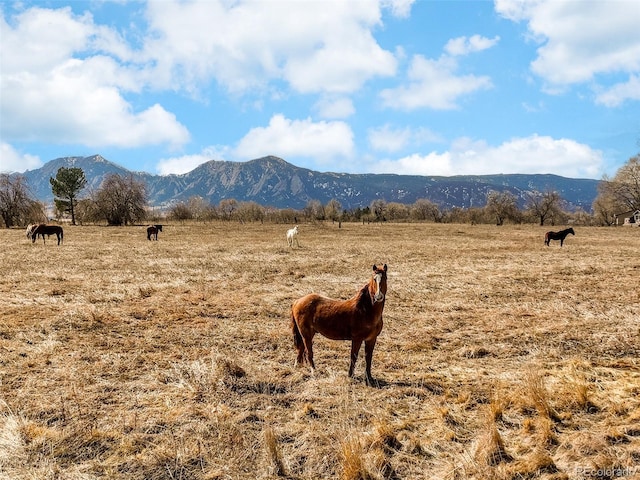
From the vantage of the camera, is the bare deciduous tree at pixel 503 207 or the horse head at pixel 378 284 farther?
the bare deciduous tree at pixel 503 207

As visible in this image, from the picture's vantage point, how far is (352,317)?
6543 millimetres

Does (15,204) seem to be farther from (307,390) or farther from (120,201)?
(307,390)

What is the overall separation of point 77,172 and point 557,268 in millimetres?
82853

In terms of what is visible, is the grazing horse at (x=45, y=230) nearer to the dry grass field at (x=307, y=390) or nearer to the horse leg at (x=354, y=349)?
the dry grass field at (x=307, y=390)

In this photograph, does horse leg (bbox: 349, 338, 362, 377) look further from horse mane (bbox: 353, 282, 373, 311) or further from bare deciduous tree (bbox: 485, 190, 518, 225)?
bare deciduous tree (bbox: 485, 190, 518, 225)

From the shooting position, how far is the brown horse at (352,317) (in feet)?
20.9

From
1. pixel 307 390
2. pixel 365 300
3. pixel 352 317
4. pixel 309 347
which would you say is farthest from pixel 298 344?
pixel 365 300

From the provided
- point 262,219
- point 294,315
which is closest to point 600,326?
point 294,315

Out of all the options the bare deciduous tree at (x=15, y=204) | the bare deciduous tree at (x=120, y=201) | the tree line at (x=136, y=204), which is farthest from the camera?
the bare deciduous tree at (x=120, y=201)

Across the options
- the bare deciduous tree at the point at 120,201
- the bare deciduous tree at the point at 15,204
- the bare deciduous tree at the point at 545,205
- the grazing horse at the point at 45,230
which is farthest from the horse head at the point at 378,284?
the bare deciduous tree at the point at 545,205

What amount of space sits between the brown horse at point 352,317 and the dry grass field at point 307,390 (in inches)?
26.3

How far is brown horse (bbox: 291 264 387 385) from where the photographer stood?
6371 millimetres

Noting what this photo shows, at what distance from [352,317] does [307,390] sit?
4.60 feet

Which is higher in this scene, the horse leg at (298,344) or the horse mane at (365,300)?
the horse mane at (365,300)
